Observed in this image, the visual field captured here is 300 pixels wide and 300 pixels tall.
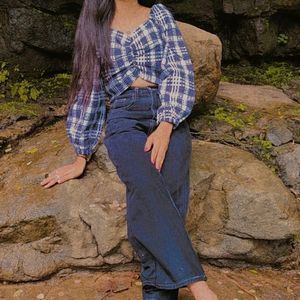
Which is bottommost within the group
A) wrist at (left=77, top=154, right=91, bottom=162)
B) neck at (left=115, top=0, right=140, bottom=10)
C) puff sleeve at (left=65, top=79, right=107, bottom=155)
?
wrist at (left=77, top=154, right=91, bottom=162)

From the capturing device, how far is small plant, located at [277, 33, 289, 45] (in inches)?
265

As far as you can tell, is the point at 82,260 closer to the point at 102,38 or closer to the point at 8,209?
the point at 8,209

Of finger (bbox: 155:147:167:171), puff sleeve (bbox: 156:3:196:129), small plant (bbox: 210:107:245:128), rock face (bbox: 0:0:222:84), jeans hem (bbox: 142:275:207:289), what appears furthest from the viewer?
rock face (bbox: 0:0:222:84)

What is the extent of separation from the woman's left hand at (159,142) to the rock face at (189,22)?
7.47ft

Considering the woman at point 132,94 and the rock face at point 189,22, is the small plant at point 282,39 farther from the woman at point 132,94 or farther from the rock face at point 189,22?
the woman at point 132,94

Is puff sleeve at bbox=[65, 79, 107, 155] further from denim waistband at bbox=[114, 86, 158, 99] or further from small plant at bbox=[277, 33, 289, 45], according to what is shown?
small plant at bbox=[277, 33, 289, 45]

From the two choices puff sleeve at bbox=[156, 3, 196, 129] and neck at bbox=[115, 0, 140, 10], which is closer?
puff sleeve at bbox=[156, 3, 196, 129]

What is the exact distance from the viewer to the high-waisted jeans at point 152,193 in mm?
2760

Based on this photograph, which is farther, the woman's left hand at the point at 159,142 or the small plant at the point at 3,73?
the small plant at the point at 3,73

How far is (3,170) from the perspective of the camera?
3.99 m

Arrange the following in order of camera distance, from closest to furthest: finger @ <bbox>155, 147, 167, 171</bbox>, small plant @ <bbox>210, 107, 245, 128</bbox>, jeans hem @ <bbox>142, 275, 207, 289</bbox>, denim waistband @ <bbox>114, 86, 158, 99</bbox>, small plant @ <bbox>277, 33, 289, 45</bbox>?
jeans hem @ <bbox>142, 275, 207, 289</bbox>
finger @ <bbox>155, 147, 167, 171</bbox>
denim waistband @ <bbox>114, 86, 158, 99</bbox>
small plant @ <bbox>210, 107, 245, 128</bbox>
small plant @ <bbox>277, 33, 289, 45</bbox>

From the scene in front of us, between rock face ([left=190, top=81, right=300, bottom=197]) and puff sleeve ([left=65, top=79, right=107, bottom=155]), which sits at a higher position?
puff sleeve ([left=65, top=79, right=107, bottom=155])

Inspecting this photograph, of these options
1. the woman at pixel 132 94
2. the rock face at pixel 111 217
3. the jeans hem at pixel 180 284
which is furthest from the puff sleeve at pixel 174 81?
the jeans hem at pixel 180 284

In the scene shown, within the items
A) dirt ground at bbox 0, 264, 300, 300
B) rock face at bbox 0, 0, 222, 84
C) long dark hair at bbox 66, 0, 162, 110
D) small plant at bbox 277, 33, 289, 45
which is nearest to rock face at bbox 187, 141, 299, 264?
dirt ground at bbox 0, 264, 300, 300
